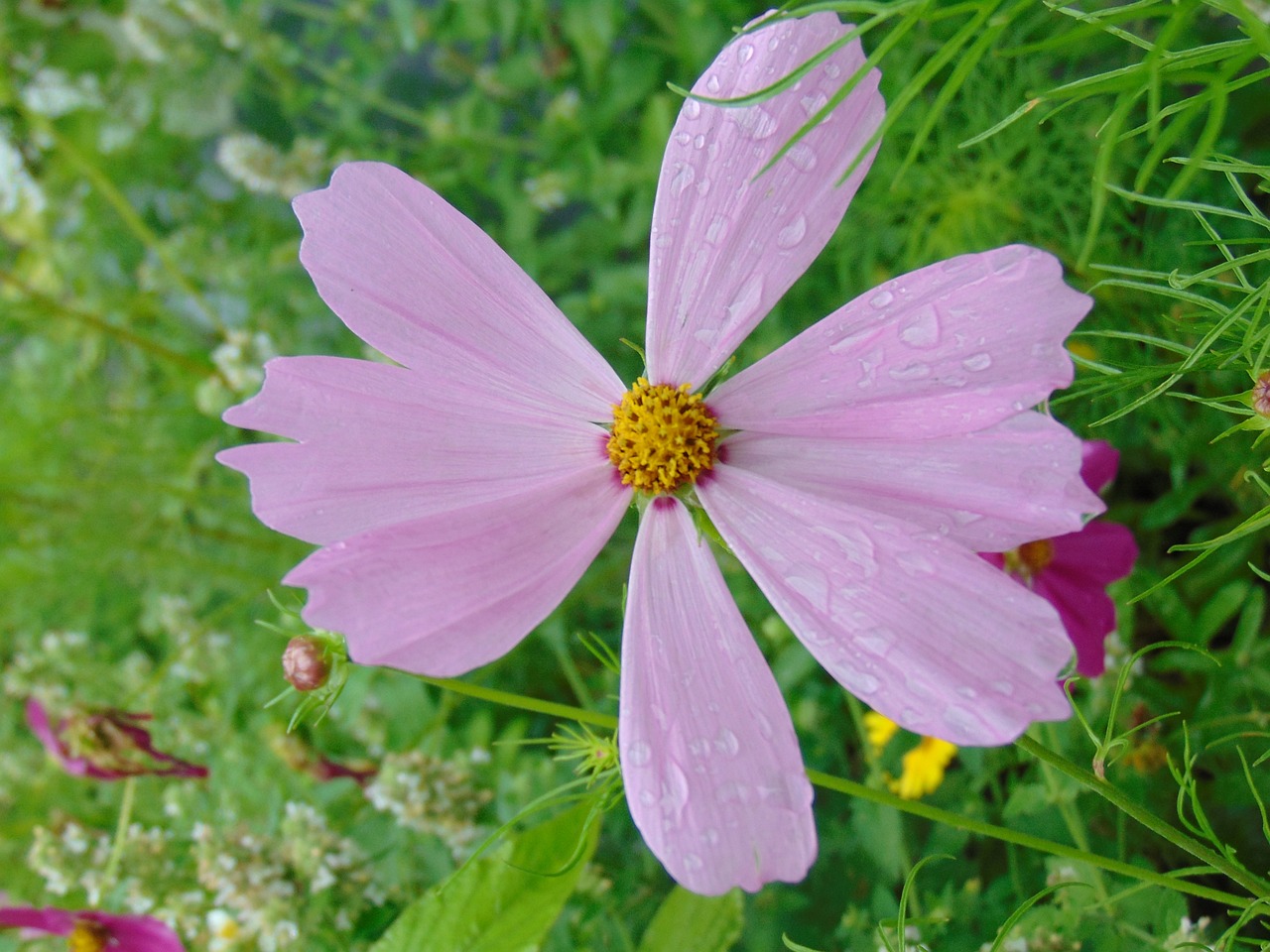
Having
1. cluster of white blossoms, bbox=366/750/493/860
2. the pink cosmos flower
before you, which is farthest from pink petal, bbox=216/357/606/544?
cluster of white blossoms, bbox=366/750/493/860

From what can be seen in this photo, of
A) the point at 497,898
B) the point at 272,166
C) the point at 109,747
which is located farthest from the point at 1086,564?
the point at 272,166

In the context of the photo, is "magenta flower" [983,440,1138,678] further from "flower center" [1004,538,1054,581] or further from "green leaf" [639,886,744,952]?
"green leaf" [639,886,744,952]

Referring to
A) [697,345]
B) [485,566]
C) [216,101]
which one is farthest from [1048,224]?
[216,101]

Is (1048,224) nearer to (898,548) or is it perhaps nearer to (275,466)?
(898,548)

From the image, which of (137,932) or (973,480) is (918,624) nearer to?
(973,480)

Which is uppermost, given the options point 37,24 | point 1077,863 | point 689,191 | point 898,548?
point 37,24

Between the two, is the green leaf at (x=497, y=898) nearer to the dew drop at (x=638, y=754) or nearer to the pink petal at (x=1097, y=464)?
the dew drop at (x=638, y=754)
